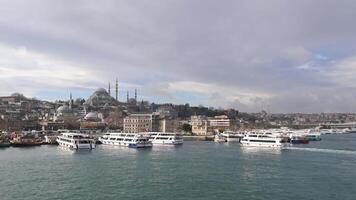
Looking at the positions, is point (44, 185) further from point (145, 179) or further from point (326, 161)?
point (326, 161)

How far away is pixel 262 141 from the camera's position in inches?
1662

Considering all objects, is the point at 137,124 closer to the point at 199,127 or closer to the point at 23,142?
the point at 199,127

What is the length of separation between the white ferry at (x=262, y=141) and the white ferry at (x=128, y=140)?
974 cm

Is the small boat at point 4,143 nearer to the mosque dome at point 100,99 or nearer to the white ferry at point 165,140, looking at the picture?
the white ferry at point 165,140

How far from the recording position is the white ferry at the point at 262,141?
4072 cm

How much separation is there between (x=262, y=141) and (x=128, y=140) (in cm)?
1275

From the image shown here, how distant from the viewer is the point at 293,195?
54.2 feet

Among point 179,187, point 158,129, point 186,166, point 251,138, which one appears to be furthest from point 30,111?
point 179,187

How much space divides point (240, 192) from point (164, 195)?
300 centimetres

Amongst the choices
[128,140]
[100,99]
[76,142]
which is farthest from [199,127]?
[100,99]

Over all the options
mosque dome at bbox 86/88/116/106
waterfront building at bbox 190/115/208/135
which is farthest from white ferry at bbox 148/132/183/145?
mosque dome at bbox 86/88/116/106

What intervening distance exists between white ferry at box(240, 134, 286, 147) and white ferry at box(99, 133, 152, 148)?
9.74 meters

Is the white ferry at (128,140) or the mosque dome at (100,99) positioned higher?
the mosque dome at (100,99)

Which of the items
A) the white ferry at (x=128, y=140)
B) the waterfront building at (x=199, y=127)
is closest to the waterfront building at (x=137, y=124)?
the waterfront building at (x=199, y=127)
